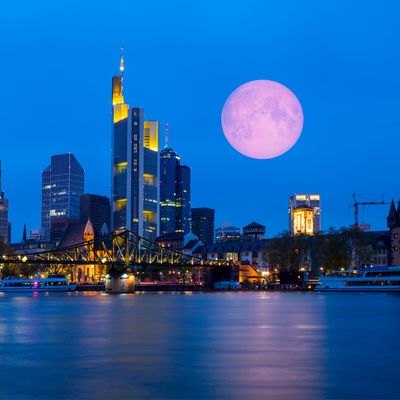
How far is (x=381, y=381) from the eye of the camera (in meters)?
25.7

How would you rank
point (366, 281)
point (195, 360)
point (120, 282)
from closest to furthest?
point (195, 360) < point (120, 282) < point (366, 281)

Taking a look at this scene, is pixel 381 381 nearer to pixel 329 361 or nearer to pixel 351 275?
pixel 329 361

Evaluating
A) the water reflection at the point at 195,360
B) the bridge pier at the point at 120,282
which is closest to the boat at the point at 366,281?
the bridge pier at the point at 120,282

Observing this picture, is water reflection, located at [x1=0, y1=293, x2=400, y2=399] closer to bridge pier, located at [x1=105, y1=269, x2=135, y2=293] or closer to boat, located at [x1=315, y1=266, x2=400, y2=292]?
bridge pier, located at [x1=105, y1=269, x2=135, y2=293]

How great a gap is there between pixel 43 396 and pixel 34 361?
8.77m

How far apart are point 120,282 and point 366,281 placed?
5399 centimetres

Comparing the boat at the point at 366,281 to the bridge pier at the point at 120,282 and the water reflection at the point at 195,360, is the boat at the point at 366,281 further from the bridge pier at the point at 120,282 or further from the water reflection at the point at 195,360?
the water reflection at the point at 195,360

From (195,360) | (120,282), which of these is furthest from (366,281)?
(195,360)

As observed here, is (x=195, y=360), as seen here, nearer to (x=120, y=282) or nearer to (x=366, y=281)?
(x=120, y=282)

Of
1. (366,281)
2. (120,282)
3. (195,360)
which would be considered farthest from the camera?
(366,281)

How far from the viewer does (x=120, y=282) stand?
573ft

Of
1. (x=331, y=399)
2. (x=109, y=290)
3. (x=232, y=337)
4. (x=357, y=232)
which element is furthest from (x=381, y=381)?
(x=357, y=232)

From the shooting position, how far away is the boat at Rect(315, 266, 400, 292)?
17025 centimetres

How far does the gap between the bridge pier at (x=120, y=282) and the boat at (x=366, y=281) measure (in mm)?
41629
